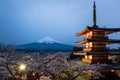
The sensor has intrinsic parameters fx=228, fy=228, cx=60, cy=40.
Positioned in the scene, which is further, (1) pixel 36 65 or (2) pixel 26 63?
(2) pixel 26 63

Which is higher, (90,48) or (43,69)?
(90,48)

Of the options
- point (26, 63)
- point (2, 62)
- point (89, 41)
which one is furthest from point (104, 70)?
point (2, 62)

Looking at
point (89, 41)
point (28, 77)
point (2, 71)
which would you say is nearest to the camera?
point (2, 71)

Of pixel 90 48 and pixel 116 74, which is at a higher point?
pixel 90 48

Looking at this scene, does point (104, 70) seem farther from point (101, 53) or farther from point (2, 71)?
point (2, 71)

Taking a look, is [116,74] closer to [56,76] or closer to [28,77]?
[28,77]

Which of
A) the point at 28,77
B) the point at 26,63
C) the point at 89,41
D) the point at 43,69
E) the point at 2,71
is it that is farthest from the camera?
the point at 28,77

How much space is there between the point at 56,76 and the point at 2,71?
5930 millimetres

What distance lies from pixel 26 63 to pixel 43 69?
174 cm

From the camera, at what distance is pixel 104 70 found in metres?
20.8

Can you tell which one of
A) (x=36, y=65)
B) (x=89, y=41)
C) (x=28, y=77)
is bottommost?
(x=28, y=77)

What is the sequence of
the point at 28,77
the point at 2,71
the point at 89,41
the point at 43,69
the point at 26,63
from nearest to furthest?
1. the point at 43,69
2. the point at 26,63
3. the point at 2,71
4. the point at 89,41
5. the point at 28,77

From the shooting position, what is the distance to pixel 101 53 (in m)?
20.7

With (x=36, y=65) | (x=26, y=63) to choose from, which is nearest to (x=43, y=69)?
(x=36, y=65)
